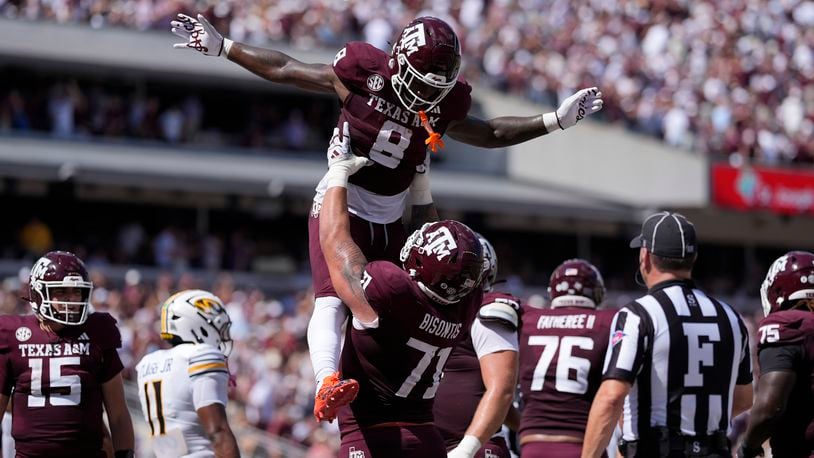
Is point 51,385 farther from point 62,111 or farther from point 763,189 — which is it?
point 763,189

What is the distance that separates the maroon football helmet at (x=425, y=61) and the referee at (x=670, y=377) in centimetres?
139

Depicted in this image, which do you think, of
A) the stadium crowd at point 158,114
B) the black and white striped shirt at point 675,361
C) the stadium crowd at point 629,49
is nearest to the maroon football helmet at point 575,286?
the black and white striped shirt at point 675,361

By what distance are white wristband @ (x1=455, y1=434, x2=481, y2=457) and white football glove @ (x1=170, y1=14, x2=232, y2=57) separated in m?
2.21

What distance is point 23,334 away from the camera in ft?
25.6

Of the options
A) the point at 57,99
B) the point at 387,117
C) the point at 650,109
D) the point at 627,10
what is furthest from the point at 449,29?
the point at 627,10

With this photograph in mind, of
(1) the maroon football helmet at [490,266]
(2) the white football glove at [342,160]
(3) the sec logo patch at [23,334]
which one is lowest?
(3) the sec logo patch at [23,334]

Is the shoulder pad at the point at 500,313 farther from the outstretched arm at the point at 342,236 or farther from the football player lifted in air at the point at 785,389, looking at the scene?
the football player lifted in air at the point at 785,389

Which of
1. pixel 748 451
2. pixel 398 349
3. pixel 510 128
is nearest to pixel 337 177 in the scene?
pixel 398 349

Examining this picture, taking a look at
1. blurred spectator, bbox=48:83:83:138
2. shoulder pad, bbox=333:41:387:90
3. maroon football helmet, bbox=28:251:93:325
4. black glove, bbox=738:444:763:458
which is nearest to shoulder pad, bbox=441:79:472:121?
shoulder pad, bbox=333:41:387:90

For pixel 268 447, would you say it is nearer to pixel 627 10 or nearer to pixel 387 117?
pixel 387 117

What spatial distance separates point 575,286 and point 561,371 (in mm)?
601

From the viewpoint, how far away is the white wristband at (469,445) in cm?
660

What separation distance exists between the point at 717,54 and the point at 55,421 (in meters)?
24.3

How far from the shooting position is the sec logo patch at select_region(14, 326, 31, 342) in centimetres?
777
